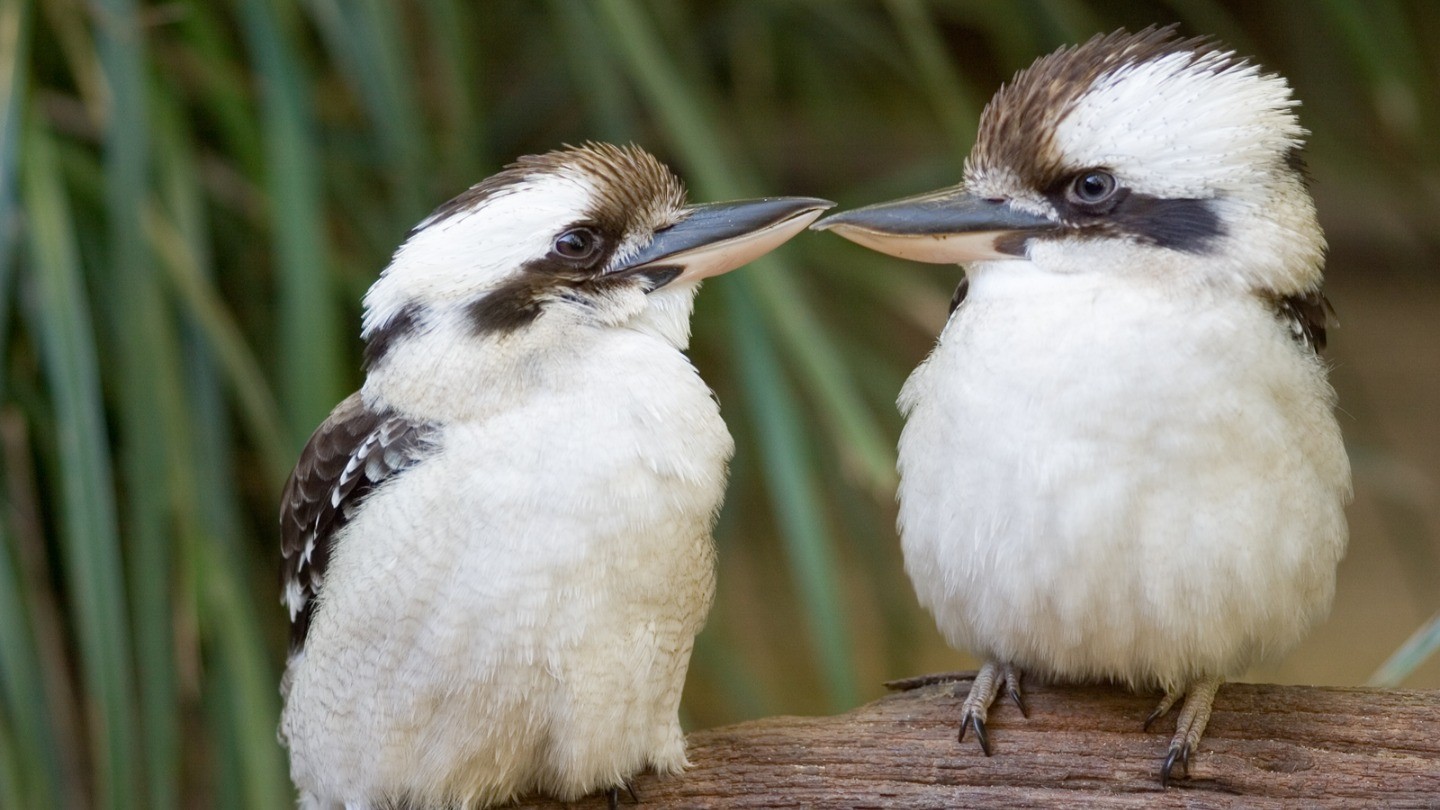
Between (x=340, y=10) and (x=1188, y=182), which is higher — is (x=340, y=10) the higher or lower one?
the higher one

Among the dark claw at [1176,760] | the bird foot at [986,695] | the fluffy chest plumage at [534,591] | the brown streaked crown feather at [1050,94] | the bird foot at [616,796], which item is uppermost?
the brown streaked crown feather at [1050,94]

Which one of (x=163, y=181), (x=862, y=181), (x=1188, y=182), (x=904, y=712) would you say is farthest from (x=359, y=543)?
(x=862, y=181)

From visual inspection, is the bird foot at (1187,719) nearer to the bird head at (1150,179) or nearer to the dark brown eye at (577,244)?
the bird head at (1150,179)

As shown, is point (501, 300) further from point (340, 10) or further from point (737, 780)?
point (340, 10)

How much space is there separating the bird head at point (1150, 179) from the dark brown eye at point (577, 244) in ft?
0.61

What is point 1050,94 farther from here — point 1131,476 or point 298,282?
point 298,282

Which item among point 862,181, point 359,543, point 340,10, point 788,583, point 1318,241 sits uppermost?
point 340,10

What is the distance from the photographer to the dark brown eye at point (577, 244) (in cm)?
120

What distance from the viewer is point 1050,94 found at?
3.94 ft

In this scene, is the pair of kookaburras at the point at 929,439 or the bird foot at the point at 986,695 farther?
the bird foot at the point at 986,695

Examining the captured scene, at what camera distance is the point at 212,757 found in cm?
188

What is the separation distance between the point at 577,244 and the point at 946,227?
0.30 m

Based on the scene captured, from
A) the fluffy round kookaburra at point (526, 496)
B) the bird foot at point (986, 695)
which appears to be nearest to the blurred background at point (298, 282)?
the bird foot at point (986, 695)

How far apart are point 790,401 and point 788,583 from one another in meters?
0.79
